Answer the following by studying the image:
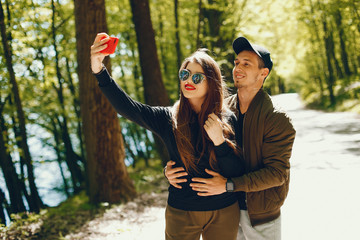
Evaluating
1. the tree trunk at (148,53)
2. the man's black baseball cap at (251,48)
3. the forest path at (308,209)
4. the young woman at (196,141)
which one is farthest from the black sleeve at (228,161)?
the tree trunk at (148,53)

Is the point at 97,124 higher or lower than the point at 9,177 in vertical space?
higher

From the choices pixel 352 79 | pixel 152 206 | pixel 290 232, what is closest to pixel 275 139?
pixel 290 232

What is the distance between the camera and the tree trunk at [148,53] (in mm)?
8203

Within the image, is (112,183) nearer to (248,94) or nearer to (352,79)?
(248,94)

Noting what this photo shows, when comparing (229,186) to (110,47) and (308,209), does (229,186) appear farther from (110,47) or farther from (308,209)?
(308,209)

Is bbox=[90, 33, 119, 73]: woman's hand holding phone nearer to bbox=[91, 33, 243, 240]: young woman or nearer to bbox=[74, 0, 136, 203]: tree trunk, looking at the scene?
bbox=[91, 33, 243, 240]: young woman

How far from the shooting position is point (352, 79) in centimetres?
2136

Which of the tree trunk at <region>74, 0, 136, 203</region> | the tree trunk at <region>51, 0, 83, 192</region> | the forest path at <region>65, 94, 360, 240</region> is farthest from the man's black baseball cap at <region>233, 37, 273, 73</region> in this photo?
the tree trunk at <region>51, 0, 83, 192</region>

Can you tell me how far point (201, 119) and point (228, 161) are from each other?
415 mm

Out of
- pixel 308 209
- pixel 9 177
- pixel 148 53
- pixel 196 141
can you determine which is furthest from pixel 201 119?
pixel 148 53

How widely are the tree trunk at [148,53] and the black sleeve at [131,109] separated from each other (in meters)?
6.10

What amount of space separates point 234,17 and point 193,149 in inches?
416

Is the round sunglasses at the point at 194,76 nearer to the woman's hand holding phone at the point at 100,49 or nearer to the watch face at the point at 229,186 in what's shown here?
the woman's hand holding phone at the point at 100,49

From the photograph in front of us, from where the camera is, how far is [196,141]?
2.21 m
